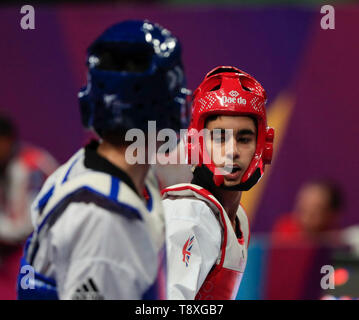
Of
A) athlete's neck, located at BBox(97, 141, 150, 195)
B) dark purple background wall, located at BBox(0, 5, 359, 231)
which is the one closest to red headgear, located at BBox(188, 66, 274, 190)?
athlete's neck, located at BBox(97, 141, 150, 195)

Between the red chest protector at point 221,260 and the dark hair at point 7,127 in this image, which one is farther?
the dark hair at point 7,127

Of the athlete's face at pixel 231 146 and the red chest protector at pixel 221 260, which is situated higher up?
the athlete's face at pixel 231 146

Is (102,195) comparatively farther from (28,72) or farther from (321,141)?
(321,141)

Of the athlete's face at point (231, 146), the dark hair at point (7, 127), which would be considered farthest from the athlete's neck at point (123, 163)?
the dark hair at point (7, 127)

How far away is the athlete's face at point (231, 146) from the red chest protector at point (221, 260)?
0.06 m

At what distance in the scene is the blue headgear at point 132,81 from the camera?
1547 millimetres

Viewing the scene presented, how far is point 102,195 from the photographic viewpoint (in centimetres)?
146

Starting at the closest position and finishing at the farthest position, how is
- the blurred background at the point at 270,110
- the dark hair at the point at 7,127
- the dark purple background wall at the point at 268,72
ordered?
1. the blurred background at the point at 270,110
2. the dark purple background wall at the point at 268,72
3. the dark hair at the point at 7,127

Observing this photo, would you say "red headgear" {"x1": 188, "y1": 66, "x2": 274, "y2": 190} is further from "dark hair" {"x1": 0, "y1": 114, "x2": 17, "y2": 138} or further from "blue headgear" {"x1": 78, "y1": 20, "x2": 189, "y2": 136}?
"dark hair" {"x1": 0, "y1": 114, "x2": 17, "y2": 138}

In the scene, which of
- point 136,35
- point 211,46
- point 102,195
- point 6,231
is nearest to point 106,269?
point 102,195

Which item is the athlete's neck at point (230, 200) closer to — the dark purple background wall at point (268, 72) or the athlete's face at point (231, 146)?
the athlete's face at point (231, 146)

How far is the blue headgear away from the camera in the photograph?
5.08 feet

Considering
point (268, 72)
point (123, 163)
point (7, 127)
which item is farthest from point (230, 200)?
point (7, 127)
